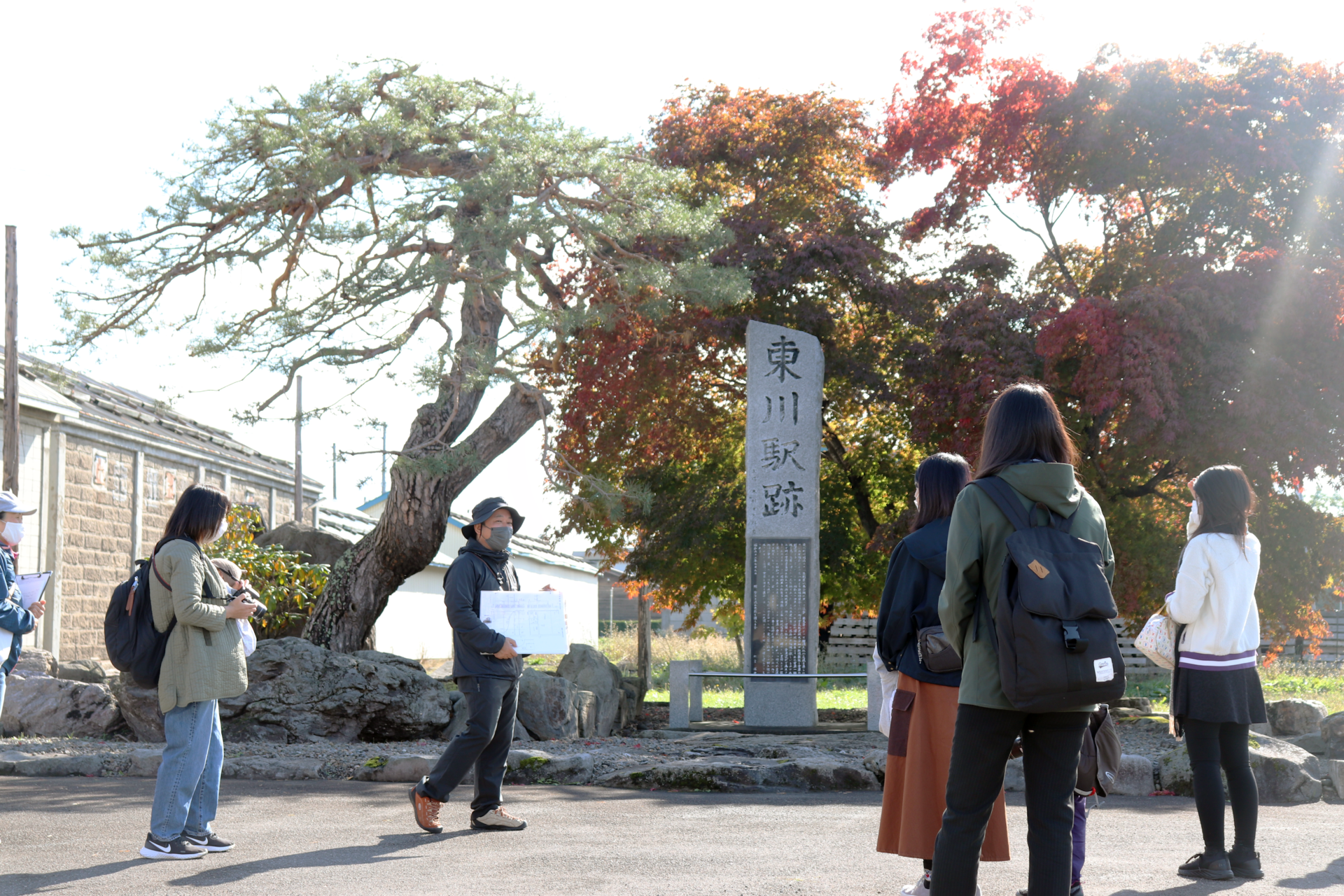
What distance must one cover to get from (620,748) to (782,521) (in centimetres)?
306

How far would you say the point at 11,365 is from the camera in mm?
13094

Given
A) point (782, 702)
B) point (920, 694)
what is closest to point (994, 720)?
point (920, 694)

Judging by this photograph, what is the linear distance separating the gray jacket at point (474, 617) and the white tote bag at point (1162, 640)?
9.23ft

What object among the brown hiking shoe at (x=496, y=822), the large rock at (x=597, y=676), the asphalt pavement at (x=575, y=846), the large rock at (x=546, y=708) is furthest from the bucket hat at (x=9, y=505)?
the large rock at (x=597, y=676)

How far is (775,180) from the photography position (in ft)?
39.9

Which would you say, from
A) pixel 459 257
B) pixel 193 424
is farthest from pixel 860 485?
pixel 193 424

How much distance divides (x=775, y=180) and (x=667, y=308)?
3098 mm

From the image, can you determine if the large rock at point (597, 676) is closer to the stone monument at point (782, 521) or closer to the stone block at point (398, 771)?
the stone monument at point (782, 521)

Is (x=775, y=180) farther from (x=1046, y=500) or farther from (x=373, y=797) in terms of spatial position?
(x=1046, y=500)

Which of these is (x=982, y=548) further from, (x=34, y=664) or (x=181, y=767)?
(x=34, y=664)

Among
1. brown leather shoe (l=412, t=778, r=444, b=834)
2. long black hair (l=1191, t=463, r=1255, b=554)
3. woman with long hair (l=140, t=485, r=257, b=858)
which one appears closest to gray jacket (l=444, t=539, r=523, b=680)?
brown leather shoe (l=412, t=778, r=444, b=834)

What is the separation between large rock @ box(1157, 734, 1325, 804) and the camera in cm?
641

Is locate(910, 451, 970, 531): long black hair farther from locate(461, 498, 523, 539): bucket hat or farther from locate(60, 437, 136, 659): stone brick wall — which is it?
locate(60, 437, 136, 659): stone brick wall

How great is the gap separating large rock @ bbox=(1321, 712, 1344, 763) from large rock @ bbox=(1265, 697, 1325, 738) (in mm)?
1533
